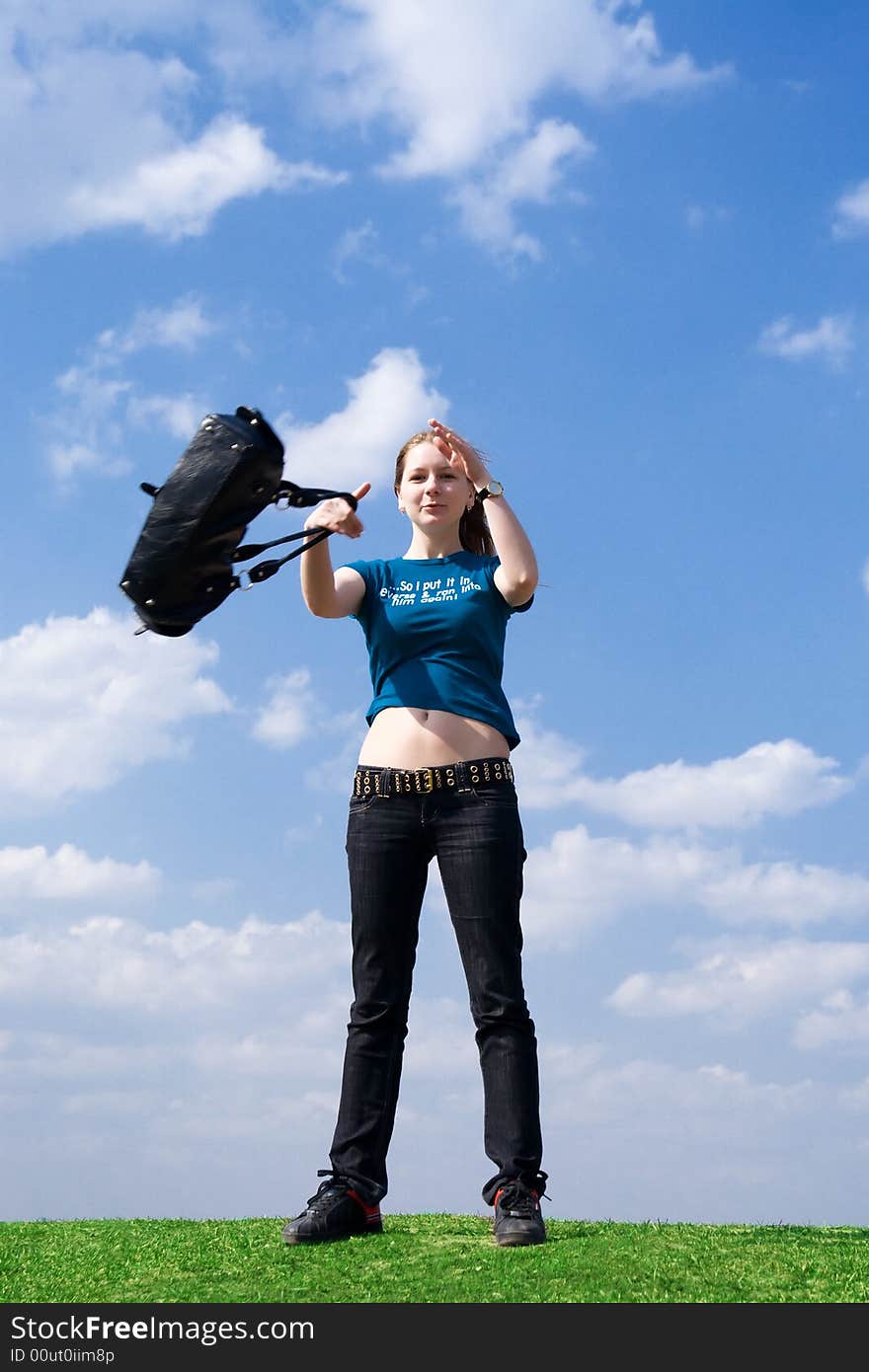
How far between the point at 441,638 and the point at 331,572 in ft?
1.72

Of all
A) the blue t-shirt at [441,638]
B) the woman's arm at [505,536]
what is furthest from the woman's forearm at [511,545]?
the blue t-shirt at [441,638]

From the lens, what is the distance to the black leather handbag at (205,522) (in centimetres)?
450

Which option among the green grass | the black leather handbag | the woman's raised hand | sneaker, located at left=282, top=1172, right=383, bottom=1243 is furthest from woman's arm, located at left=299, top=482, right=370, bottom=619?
the green grass

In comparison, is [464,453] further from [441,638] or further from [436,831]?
[436,831]

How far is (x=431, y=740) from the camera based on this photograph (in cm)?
496

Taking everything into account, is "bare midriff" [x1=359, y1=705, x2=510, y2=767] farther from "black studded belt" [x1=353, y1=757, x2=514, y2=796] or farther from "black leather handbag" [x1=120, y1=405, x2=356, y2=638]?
"black leather handbag" [x1=120, y1=405, x2=356, y2=638]

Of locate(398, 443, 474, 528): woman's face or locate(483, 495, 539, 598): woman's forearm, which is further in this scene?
locate(398, 443, 474, 528): woman's face

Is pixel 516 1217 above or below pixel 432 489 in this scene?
below

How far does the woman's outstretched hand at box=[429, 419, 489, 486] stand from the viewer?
16.5ft

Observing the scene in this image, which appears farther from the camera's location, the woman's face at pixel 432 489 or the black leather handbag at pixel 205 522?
the woman's face at pixel 432 489

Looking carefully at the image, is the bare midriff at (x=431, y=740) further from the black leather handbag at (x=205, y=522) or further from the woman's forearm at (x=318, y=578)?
the black leather handbag at (x=205, y=522)

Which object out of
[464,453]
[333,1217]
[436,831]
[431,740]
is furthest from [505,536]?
[333,1217]
